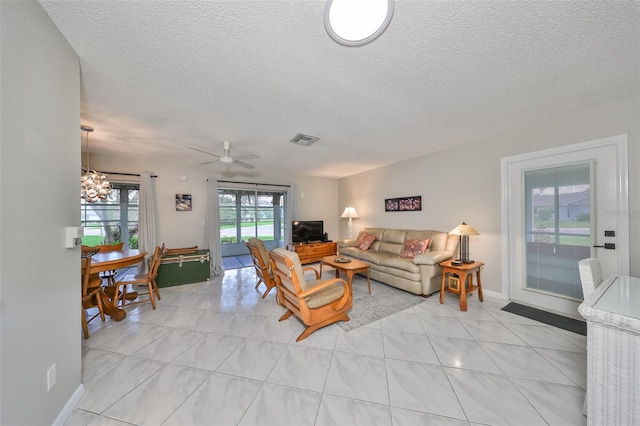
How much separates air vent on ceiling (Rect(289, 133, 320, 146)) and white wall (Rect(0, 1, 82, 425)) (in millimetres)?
2207

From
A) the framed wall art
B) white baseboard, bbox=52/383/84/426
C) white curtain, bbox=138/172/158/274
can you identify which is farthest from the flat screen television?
white baseboard, bbox=52/383/84/426

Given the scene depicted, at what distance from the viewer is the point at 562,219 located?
8.82 feet

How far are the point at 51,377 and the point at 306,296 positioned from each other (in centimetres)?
176

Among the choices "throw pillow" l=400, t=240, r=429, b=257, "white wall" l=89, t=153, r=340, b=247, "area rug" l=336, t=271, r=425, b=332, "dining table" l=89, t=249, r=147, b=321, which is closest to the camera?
"dining table" l=89, t=249, r=147, b=321

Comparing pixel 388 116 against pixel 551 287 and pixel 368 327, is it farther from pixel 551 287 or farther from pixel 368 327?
pixel 551 287

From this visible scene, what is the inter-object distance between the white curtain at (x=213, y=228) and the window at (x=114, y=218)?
148 centimetres

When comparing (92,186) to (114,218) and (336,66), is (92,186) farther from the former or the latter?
(336,66)

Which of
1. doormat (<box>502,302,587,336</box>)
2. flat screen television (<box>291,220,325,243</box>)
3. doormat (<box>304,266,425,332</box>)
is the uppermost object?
flat screen television (<box>291,220,325,243</box>)

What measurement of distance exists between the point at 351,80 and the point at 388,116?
0.88 metres

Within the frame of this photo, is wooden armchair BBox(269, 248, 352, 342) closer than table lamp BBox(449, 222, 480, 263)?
Yes

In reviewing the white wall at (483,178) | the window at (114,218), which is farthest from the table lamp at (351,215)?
the window at (114,218)

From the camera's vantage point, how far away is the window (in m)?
4.68

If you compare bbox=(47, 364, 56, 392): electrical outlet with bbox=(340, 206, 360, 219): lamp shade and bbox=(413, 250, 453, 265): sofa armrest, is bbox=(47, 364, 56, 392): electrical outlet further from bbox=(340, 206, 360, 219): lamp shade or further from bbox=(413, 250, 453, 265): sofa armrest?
bbox=(340, 206, 360, 219): lamp shade

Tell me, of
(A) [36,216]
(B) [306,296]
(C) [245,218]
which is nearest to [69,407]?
(A) [36,216]
